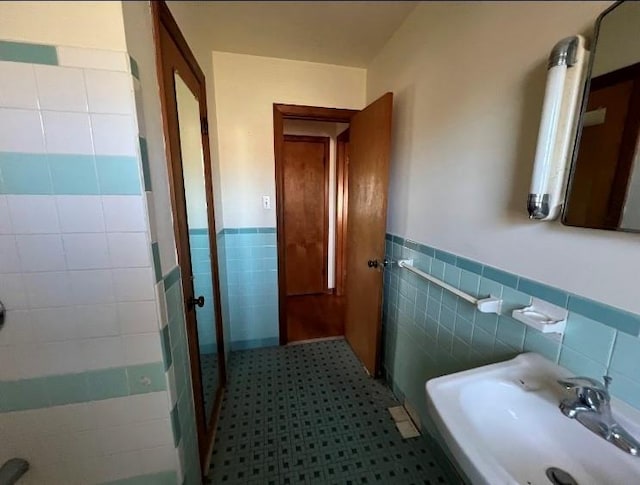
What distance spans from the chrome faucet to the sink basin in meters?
0.02

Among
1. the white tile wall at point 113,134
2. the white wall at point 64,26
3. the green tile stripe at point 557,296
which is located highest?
the white wall at point 64,26

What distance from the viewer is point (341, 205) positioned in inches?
120

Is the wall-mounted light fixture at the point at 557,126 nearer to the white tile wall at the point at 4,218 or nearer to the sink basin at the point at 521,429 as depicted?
the sink basin at the point at 521,429

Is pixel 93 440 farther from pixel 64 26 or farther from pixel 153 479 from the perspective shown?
pixel 64 26

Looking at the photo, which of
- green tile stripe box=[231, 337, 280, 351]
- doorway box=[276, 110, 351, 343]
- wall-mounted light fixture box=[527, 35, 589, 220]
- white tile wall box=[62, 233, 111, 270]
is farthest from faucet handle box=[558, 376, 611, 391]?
doorway box=[276, 110, 351, 343]

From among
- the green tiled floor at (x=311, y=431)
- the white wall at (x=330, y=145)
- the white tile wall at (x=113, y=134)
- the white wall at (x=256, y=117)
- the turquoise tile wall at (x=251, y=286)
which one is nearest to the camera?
the white tile wall at (x=113, y=134)

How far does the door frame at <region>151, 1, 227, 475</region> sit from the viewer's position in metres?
0.80

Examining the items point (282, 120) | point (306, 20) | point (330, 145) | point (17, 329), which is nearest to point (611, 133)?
point (306, 20)

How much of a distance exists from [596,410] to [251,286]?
1858 millimetres

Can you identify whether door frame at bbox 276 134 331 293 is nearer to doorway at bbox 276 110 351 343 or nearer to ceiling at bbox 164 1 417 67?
doorway at bbox 276 110 351 343

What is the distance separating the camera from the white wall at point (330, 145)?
9.34 feet

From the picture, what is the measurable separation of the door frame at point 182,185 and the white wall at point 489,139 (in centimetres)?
68

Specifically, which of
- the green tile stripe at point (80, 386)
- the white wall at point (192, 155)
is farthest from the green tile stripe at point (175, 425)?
the white wall at point (192, 155)

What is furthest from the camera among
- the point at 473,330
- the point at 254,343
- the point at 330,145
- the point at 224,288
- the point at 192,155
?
the point at 330,145
